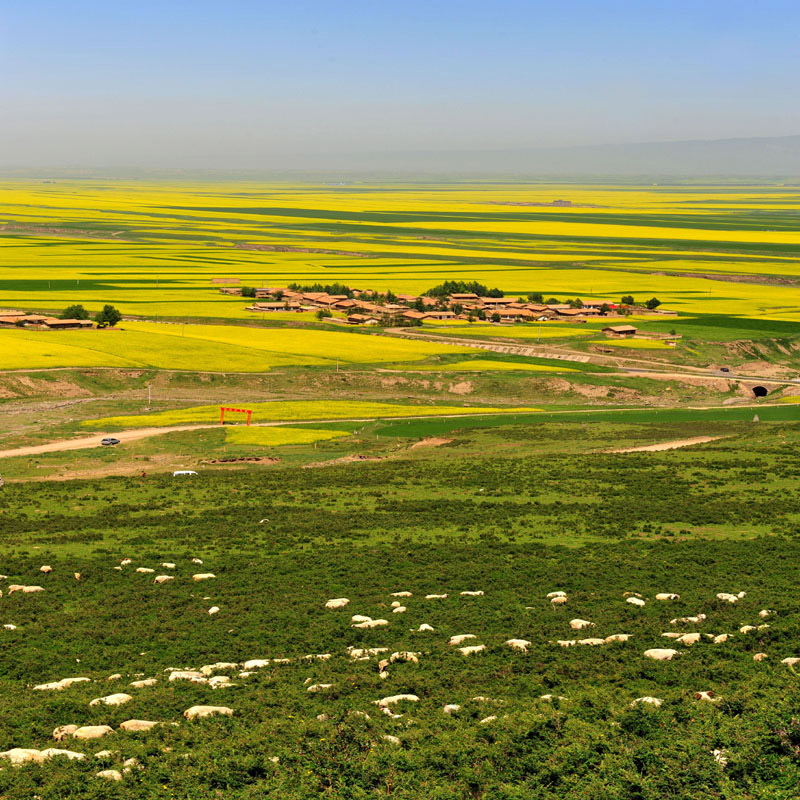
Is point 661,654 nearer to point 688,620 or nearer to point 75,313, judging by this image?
point 688,620

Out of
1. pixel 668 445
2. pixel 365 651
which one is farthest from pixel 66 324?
pixel 365 651

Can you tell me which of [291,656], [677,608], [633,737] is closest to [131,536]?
[291,656]

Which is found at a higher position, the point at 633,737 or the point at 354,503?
the point at 633,737

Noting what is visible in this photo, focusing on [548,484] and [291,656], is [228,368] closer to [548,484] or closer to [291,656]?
[548,484]

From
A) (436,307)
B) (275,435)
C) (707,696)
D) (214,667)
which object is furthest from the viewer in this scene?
(436,307)

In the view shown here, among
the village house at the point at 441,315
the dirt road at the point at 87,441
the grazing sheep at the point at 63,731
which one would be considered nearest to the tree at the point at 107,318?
the village house at the point at 441,315

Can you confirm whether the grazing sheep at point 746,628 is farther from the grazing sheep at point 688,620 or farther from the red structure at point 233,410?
the red structure at point 233,410

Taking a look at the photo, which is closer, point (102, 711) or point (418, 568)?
point (102, 711)
